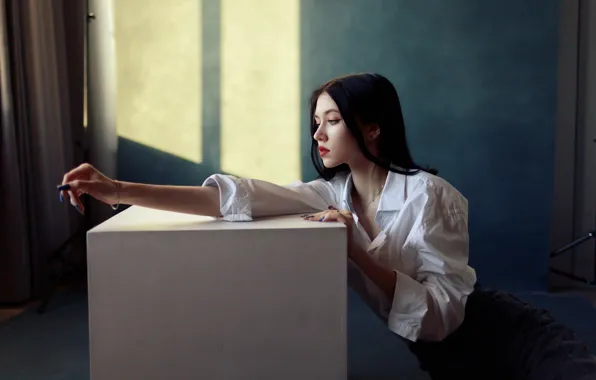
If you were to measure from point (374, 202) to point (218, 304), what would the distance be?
51 cm

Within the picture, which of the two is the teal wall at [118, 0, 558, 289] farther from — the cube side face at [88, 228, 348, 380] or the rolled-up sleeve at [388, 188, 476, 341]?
the cube side face at [88, 228, 348, 380]

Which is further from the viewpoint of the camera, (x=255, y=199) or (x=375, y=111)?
(x=375, y=111)

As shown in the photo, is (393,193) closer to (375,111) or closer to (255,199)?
(375,111)

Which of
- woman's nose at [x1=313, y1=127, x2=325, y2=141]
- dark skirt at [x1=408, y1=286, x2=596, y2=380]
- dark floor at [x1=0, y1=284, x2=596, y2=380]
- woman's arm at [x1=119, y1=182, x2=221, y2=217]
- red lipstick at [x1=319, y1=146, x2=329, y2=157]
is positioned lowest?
dark floor at [x1=0, y1=284, x2=596, y2=380]

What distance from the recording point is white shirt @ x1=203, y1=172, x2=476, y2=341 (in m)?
1.06

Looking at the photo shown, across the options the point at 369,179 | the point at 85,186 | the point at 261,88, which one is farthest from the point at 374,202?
the point at 261,88

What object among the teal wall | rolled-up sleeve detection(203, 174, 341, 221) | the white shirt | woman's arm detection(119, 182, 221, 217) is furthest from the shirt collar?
the teal wall

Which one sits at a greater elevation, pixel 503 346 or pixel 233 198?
pixel 233 198

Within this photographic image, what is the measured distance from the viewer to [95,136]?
8.42 ft

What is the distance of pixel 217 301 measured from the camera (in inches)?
36.2

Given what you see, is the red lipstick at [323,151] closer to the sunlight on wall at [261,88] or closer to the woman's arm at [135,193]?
the woman's arm at [135,193]

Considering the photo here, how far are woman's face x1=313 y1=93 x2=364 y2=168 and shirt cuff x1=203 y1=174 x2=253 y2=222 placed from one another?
23 cm

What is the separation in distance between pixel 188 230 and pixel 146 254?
73 millimetres

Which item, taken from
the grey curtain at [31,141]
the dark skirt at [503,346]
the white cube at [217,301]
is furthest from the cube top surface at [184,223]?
the grey curtain at [31,141]
